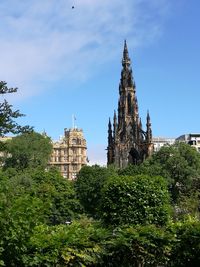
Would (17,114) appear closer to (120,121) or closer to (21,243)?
(21,243)

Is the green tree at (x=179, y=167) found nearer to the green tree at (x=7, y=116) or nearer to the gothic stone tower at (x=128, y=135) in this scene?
the gothic stone tower at (x=128, y=135)

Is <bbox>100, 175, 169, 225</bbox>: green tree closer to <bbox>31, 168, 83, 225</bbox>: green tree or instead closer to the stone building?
<bbox>31, 168, 83, 225</bbox>: green tree

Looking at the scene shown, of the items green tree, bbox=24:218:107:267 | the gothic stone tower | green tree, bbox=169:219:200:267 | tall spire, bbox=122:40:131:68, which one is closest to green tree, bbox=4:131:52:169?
the gothic stone tower

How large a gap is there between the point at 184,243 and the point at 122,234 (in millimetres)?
2733

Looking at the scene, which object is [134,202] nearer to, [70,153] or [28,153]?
[28,153]

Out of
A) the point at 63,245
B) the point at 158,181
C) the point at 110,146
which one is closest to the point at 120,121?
the point at 110,146

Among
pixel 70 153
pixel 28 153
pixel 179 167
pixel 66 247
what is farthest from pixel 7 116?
pixel 70 153

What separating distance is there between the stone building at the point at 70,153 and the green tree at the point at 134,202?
113 meters

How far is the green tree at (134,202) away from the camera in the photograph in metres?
24.4

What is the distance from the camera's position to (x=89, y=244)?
19.5 m

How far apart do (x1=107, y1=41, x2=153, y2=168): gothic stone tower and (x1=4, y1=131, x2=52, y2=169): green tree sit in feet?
63.0

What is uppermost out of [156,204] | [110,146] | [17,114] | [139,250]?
[110,146]

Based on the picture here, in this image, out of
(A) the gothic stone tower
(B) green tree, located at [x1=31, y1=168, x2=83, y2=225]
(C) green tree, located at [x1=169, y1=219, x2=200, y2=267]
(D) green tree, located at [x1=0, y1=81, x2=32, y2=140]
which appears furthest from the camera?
(A) the gothic stone tower

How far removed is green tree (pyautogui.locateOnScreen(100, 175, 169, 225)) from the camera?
24.4m
